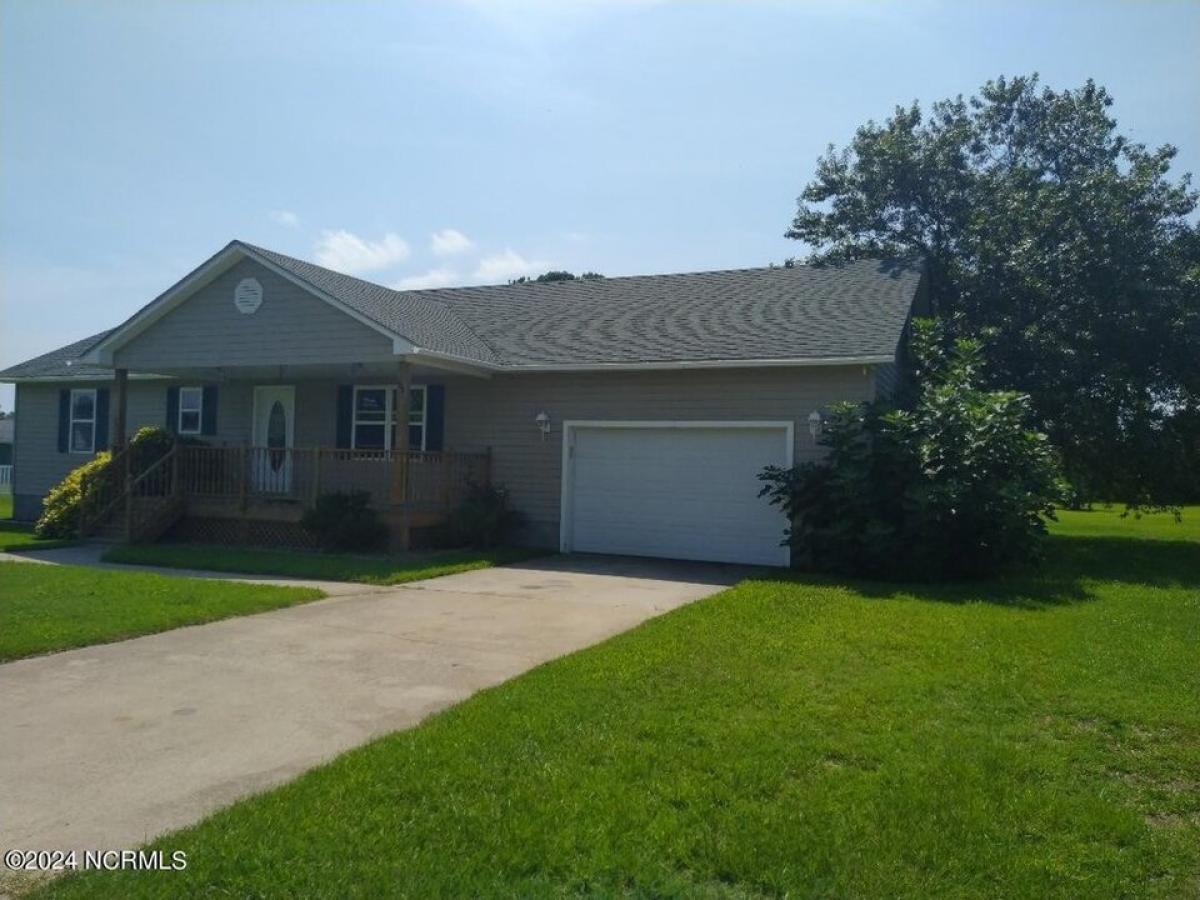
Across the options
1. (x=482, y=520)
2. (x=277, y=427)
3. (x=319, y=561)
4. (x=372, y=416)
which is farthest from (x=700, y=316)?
(x=277, y=427)

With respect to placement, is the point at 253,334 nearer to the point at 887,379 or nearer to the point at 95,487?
the point at 95,487

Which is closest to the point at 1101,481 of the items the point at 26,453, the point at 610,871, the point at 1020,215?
the point at 1020,215

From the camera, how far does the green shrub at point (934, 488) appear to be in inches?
442

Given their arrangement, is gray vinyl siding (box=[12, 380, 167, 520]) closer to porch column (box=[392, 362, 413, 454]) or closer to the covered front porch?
the covered front porch

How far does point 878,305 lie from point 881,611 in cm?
703

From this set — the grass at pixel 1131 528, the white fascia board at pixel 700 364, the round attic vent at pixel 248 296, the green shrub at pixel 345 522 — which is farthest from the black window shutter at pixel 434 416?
the grass at pixel 1131 528

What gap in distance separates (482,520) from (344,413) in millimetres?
4179

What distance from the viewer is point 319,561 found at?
12.9m

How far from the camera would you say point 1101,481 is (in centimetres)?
1727

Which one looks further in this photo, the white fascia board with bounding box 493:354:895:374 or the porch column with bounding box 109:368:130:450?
the porch column with bounding box 109:368:130:450

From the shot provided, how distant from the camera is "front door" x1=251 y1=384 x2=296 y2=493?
56.0 feet

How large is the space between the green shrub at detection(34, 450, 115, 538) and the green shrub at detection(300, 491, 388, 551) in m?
4.51

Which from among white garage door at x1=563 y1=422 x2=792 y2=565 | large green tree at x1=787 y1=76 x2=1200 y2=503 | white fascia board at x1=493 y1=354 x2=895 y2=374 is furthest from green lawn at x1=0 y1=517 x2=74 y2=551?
large green tree at x1=787 y1=76 x2=1200 y2=503

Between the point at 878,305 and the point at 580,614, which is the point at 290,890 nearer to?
the point at 580,614
